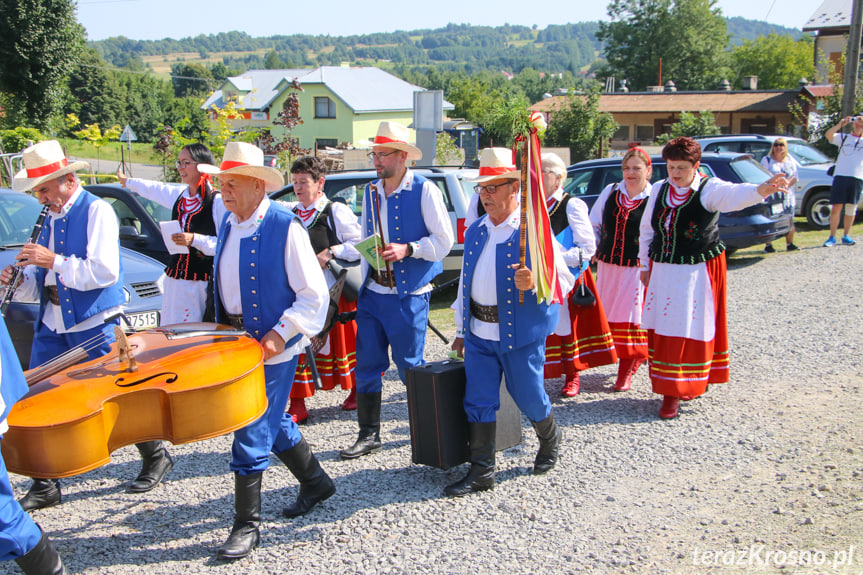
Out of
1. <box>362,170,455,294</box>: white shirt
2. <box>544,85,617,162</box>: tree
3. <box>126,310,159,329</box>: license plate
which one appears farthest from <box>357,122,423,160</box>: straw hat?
<box>544,85,617,162</box>: tree

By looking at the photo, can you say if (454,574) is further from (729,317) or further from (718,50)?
(718,50)

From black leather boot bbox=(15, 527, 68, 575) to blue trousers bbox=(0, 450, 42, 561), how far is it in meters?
0.08

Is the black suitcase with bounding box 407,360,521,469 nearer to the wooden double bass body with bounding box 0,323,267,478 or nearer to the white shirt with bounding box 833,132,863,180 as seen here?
the wooden double bass body with bounding box 0,323,267,478

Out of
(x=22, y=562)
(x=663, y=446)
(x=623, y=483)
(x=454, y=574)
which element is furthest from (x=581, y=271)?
(x=22, y=562)

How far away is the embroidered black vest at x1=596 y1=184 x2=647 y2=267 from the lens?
236 inches

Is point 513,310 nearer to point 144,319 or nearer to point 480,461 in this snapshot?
point 480,461

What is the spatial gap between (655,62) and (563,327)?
72147mm

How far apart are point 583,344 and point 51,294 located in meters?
3.82

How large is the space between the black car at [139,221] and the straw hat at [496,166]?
473 cm

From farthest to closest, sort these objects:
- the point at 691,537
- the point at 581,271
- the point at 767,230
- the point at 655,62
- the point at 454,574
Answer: the point at 655,62 → the point at 767,230 → the point at 581,271 → the point at 691,537 → the point at 454,574

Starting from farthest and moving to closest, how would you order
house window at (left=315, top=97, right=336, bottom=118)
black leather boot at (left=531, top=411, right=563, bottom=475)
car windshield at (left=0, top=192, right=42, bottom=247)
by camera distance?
1. house window at (left=315, top=97, right=336, bottom=118)
2. car windshield at (left=0, top=192, right=42, bottom=247)
3. black leather boot at (left=531, top=411, right=563, bottom=475)

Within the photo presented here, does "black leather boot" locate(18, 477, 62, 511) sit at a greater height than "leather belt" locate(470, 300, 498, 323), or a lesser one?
lesser

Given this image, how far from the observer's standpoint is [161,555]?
371cm

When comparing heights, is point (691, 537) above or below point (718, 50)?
below
